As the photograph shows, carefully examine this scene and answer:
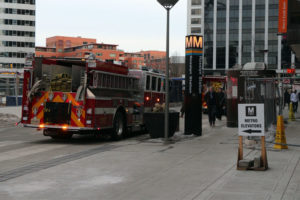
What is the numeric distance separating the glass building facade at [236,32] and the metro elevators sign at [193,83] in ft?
248

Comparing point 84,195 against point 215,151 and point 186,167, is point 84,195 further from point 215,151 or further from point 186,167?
point 215,151

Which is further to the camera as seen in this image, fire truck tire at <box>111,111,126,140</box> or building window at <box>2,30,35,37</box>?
building window at <box>2,30,35,37</box>

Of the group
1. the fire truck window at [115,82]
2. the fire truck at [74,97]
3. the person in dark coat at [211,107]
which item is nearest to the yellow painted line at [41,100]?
the fire truck at [74,97]

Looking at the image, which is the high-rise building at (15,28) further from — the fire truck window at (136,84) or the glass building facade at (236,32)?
the fire truck window at (136,84)

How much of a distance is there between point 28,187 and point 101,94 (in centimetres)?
671

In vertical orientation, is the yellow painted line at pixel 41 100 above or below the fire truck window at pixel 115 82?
below

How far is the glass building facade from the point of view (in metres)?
89.4

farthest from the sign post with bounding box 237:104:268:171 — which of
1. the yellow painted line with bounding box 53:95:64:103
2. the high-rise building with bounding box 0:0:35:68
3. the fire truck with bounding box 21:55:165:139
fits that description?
the high-rise building with bounding box 0:0:35:68

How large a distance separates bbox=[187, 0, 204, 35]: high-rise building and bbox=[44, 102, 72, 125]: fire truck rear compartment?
9733 cm

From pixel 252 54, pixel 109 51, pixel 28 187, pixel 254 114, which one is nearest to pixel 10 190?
pixel 28 187

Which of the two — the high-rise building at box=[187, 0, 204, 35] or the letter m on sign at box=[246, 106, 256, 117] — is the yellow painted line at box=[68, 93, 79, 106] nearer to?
the letter m on sign at box=[246, 106, 256, 117]

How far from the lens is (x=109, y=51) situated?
161500 millimetres

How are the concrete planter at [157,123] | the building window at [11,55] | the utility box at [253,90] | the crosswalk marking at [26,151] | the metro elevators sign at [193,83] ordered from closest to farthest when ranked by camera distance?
the crosswalk marking at [26,151]
the utility box at [253,90]
the concrete planter at [157,123]
the metro elevators sign at [193,83]
the building window at [11,55]

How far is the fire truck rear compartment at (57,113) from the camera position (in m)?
13.8
